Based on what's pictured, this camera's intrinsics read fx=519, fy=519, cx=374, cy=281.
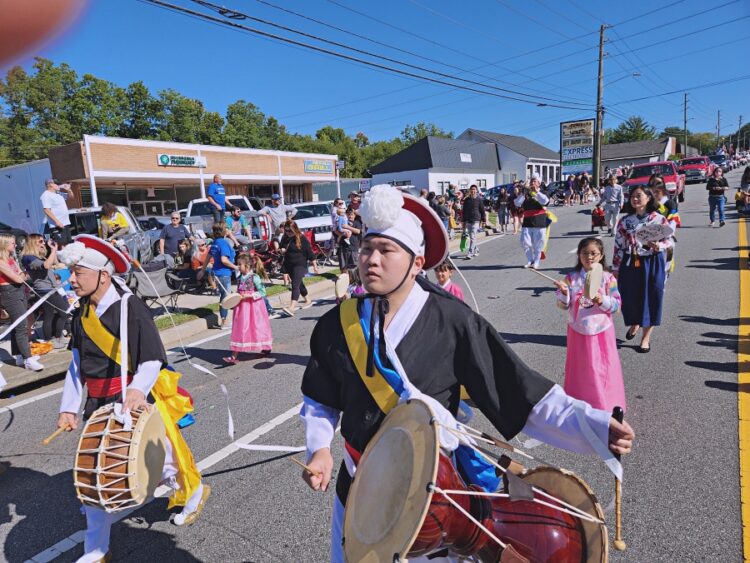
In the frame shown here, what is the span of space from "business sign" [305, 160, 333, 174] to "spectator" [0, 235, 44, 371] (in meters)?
30.8

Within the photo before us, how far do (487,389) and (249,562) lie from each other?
1995 millimetres

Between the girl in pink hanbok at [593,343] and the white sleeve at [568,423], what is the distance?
8.91 ft

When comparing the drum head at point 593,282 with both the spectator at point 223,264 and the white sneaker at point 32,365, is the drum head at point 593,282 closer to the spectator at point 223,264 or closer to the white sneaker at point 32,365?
the spectator at point 223,264

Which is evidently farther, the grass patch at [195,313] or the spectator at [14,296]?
the grass patch at [195,313]

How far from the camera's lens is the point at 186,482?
3395 mm

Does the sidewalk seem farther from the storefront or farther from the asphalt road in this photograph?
the storefront

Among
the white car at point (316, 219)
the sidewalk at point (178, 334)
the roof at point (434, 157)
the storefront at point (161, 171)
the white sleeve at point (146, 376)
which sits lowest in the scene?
the sidewalk at point (178, 334)

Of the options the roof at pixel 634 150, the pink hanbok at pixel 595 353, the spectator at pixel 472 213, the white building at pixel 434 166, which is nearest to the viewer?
the pink hanbok at pixel 595 353

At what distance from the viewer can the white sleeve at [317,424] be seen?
2209 mm

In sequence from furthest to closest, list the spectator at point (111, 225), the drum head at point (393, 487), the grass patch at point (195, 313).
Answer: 1. the spectator at point (111, 225)
2. the grass patch at point (195, 313)
3. the drum head at point (393, 487)

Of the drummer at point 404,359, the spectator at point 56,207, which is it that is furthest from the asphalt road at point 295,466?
the spectator at point 56,207

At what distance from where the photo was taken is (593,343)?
4.55 m

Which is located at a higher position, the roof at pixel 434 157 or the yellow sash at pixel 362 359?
the roof at pixel 434 157

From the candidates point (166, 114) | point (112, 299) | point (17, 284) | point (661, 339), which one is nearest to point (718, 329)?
point (661, 339)
